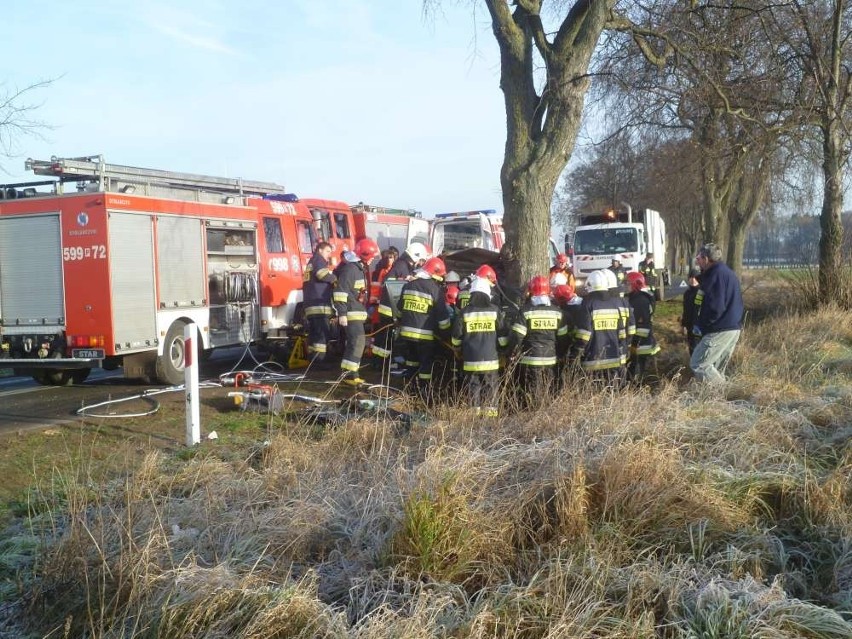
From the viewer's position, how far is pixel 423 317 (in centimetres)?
872

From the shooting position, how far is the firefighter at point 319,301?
10.7 metres

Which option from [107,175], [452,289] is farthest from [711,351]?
[107,175]

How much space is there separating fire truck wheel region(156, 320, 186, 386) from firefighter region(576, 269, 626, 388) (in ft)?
16.8

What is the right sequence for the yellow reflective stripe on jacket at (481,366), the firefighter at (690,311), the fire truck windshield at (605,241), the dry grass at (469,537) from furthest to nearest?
1. the fire truck windshield at (605,241)
2. the firefighter at (690,311)
3. the yellow reflective stripe on jacket at (481,366)
4. the dry grass at (469,537)

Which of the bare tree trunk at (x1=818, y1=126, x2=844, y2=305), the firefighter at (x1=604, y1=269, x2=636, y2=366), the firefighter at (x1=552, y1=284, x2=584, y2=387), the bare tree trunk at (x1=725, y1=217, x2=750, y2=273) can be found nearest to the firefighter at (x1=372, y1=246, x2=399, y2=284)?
the firefighter at (x1=552, y1=284, x2=584, y2=387)

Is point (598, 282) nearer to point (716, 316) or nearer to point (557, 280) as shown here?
point (716, 316)

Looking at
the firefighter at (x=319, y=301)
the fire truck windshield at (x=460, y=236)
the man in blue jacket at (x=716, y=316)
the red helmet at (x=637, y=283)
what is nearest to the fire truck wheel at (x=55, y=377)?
the firefighter at (x=319, y=301)

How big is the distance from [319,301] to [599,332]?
13.2 ft

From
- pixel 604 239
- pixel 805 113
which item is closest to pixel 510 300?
pixel 805 113

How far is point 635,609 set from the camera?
3.65 m

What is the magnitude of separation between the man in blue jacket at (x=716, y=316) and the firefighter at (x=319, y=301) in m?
4.59

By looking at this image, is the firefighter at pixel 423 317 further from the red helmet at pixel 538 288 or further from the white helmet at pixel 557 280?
the white helmet at pixel 557 280

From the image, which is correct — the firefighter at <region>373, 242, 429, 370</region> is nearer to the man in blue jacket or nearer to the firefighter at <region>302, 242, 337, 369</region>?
the firefighter at <region>302, 242, 337, 369</region>

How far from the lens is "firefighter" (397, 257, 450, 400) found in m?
8.68
